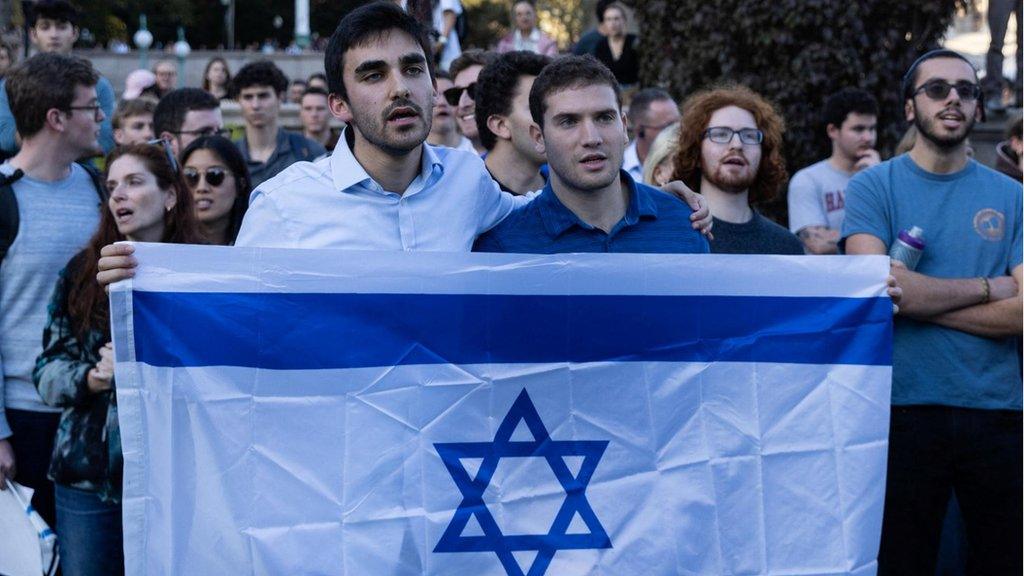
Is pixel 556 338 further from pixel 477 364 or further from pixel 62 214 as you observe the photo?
pixel 62 214

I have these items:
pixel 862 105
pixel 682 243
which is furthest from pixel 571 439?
pixel 862 105

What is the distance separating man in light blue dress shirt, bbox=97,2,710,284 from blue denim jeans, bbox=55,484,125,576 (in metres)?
1.05

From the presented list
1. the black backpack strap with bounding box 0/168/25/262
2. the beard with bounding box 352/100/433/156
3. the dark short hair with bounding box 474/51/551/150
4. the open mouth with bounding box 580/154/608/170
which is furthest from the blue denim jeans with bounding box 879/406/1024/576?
the black backpack strap with bounding box 0/168/25/262

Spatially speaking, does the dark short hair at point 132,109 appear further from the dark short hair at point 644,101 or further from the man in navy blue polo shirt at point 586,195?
the man in navy blue polo shirt at point 586,195

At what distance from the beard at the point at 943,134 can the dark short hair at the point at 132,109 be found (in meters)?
3.85

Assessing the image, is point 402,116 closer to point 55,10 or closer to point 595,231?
point 595,231

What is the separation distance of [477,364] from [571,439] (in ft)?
0.99

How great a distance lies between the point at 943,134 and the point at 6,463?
326 centimetres

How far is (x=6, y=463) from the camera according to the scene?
183 inches

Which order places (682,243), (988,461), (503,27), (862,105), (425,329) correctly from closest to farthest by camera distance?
(425,329)
(682,243)
(988,461)
(862,105)
(503,27)

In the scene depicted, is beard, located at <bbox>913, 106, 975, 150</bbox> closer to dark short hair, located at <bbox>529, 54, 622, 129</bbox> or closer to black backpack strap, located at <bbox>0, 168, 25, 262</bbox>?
dark short hair, located at <bbox>529, 54, 622, 129</bbox>

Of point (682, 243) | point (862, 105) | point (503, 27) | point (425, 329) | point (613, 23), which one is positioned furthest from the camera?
point (503, 27)

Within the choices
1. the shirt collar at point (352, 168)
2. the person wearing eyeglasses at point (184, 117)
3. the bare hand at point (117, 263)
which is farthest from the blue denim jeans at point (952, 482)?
the person wearing eyeglasses at point (184, 117)

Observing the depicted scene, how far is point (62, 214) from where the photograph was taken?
4867mm
